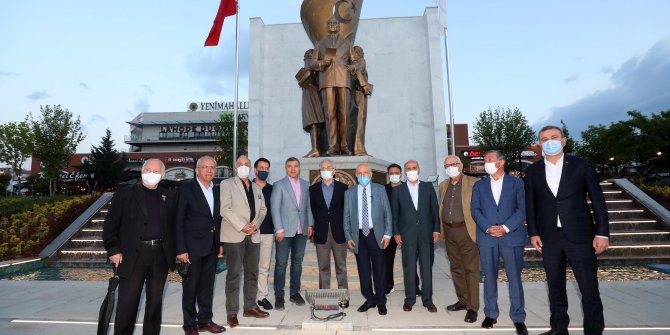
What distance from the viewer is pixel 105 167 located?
41.2m

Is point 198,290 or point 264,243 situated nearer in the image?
point 198,290

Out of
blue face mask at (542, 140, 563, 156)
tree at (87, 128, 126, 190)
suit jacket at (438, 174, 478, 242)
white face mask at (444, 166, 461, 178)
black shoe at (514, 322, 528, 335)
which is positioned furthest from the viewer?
tree at (87, 128, 126, 190)

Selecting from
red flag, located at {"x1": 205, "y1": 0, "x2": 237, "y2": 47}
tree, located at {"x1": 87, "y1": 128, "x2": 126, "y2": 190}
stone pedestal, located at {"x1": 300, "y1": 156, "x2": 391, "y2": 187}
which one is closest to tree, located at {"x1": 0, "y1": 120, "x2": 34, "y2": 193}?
tree, located at {"x1": 87, "y1": 128, "x2": 126, "y2": 190}

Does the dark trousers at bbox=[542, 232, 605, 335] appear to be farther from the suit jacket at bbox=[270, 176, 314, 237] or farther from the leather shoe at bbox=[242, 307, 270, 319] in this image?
the leather shoe at bbox=[242, 307, 270, 319]

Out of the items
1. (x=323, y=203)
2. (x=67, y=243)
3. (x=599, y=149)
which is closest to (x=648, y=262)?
(x=323, y=203)

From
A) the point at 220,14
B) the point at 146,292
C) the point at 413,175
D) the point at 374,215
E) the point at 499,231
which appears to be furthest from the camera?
the point at 220,14

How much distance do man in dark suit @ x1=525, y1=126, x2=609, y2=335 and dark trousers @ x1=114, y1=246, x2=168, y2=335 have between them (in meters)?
3.88

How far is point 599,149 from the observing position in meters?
45.6

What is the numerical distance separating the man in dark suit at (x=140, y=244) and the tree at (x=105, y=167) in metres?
43.3

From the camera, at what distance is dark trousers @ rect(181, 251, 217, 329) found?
13.1 ft

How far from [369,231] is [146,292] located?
272 cm

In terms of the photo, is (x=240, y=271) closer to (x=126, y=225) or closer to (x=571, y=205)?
(x=126, y=225)

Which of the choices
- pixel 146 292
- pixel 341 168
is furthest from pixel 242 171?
pixel 341 168

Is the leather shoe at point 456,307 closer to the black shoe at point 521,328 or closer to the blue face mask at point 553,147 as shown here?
the black shoe at point 521,328
